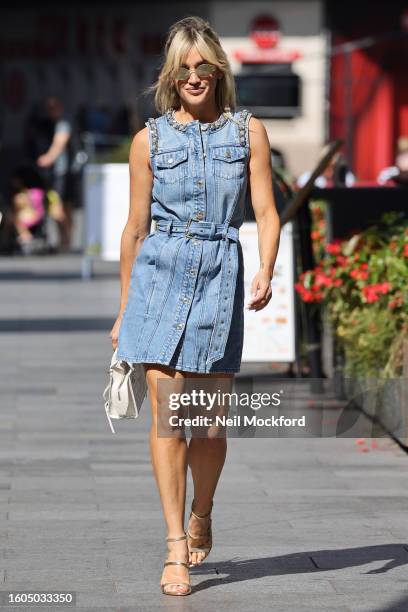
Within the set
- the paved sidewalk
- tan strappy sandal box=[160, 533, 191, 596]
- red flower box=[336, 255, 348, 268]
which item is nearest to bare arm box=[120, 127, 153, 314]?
tan strappy sandal box=[160, 533, 191, 596]

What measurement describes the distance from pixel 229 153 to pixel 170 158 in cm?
18

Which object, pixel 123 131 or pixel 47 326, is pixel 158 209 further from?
pixel 123 131

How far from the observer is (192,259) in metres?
5.25

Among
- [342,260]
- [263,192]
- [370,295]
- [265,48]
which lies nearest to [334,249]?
[342,260]

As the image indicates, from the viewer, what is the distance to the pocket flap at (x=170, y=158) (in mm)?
5273

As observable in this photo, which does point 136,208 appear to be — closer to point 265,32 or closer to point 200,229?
point 200,229

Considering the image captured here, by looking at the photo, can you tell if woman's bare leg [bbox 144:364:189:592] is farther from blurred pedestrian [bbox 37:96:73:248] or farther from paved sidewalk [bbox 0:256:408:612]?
blurred pedestrian [bbox 37:96:73:248]

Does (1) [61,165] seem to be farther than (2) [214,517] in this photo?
Yes

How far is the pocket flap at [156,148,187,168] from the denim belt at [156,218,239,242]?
0.18 m

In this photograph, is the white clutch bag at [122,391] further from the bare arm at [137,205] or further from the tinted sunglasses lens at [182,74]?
the tinted sunglasses lens at [182,74]

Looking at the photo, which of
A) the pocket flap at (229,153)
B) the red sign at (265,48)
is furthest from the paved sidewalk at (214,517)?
the red sign at (265,48)

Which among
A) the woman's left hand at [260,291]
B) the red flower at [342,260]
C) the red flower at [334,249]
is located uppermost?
the woman's left hand at [260,291]

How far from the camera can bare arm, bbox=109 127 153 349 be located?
535cm

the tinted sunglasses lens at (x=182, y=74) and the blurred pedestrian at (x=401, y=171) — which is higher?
the tinted sunglasses lens at (x=182, y=74)
